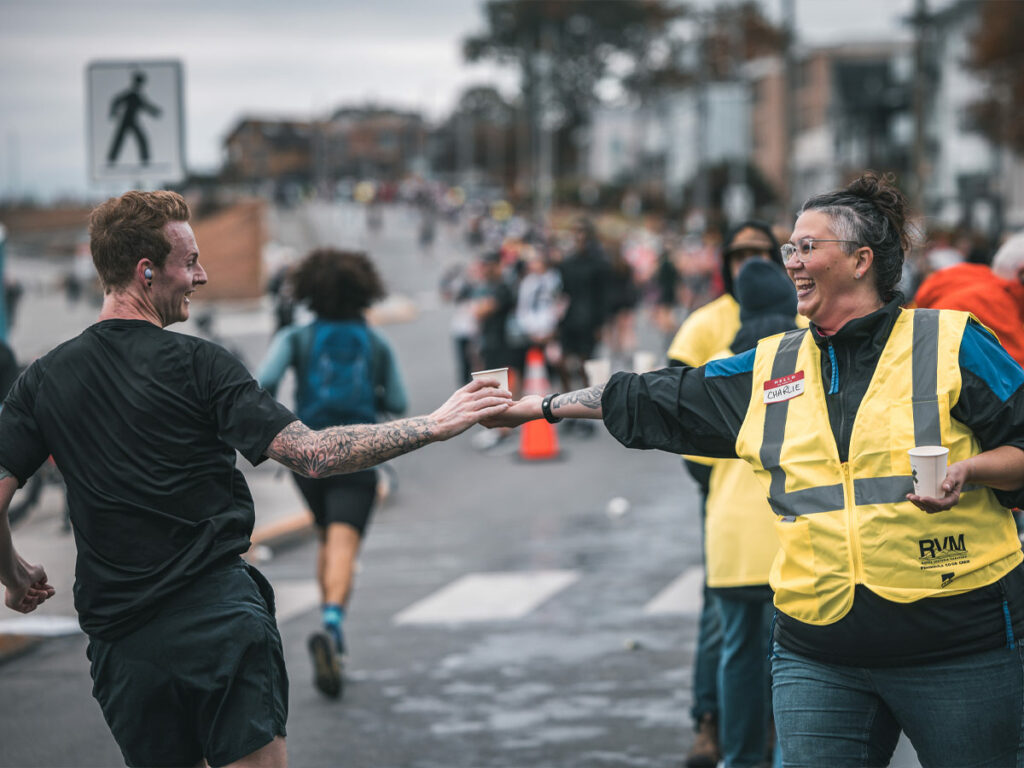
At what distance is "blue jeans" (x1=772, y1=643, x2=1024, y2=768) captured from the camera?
3.33 meters

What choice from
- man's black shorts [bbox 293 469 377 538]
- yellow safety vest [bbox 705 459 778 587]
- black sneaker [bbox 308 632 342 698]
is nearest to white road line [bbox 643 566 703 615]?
man's black shorts [bbox 293 469 377 538]

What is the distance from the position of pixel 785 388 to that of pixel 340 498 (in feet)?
12.8

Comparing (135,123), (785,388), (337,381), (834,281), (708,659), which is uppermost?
(135,123)

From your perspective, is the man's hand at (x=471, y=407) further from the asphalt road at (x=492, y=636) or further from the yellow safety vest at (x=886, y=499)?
the asphalt road at (x=492, y=636)

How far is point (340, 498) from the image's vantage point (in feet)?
23.5

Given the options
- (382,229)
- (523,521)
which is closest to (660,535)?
(523,521)

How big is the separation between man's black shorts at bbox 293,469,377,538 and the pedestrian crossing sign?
315 centimetres

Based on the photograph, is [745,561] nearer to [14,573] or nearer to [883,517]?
[883,517]

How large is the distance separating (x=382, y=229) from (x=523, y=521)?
84305 millimetres

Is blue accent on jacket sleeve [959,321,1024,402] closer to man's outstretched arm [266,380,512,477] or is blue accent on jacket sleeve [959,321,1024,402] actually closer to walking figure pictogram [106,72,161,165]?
man's outstretched arm [266,380,512,477]

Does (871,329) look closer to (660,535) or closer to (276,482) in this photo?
(660,535)

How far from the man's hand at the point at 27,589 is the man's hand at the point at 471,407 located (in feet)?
3.70

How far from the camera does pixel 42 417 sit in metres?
3.69

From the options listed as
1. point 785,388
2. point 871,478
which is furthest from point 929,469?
point 785,388
